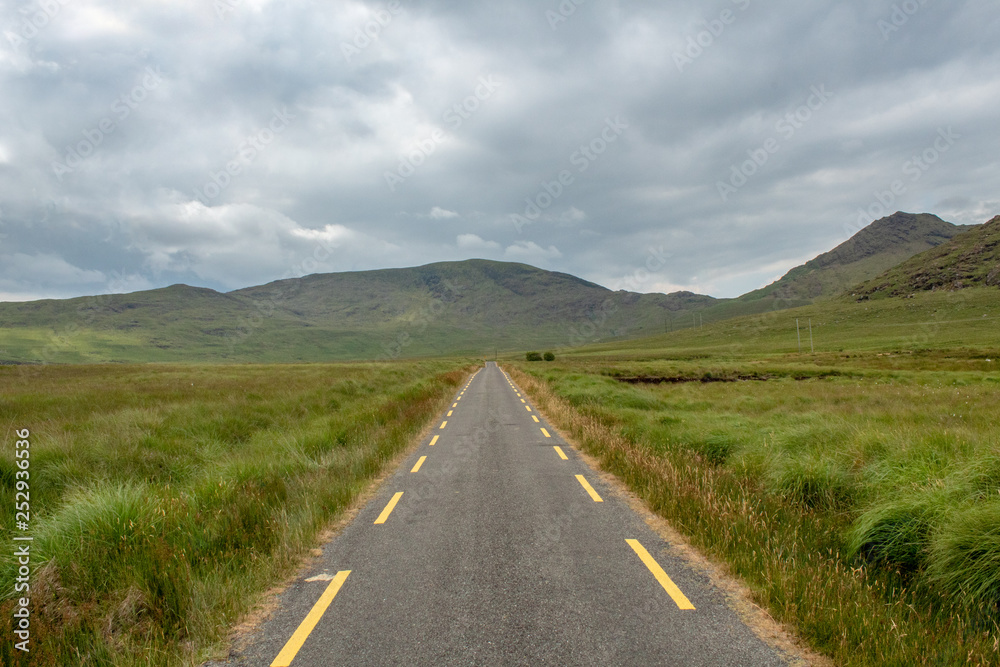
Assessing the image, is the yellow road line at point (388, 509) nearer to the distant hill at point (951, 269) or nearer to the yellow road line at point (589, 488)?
the yellow road line at point (589, 488)

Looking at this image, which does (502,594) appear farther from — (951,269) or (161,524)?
(951,269)

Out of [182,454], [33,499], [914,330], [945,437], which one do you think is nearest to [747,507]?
[945,437]

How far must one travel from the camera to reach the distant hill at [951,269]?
454 ft

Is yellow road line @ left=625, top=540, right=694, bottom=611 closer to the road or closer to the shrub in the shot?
the road

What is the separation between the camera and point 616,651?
340 centimetres

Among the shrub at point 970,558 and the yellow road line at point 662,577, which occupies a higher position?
the shrub at point 970,558

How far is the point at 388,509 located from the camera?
23.4 feet

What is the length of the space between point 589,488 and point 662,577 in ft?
11.2

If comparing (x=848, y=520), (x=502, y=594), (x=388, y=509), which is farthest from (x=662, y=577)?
(x=388, y=509)

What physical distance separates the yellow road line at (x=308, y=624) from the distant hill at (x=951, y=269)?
616 ft

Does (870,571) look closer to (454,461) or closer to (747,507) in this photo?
(747,507)

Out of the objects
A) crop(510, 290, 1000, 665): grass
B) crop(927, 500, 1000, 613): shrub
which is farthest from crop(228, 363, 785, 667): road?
crop(927, 500, 1000, 613): shrub

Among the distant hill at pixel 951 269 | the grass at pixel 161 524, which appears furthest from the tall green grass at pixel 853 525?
the distant hill at pixel 951 269

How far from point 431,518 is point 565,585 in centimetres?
273
